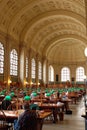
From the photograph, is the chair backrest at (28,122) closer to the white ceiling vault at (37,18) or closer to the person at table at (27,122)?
the person at table at (27,122)

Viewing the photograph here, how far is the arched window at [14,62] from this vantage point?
118 feet

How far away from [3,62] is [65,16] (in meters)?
12.0

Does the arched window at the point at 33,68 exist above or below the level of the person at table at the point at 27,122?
above

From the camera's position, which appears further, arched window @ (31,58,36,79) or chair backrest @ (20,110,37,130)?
arched window @ (31,58,36,79)

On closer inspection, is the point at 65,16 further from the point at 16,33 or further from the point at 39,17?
the point at 16,33

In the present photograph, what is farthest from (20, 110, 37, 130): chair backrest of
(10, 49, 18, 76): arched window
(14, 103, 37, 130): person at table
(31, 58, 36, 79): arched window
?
(31, 58, 36, 79): arched window

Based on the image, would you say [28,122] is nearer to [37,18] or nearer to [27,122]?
[27,122]

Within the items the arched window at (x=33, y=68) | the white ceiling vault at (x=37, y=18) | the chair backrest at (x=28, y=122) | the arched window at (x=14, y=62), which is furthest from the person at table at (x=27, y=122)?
the arched window at (x=33, y=68)

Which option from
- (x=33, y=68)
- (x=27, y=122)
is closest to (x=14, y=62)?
(x=33, y=68)

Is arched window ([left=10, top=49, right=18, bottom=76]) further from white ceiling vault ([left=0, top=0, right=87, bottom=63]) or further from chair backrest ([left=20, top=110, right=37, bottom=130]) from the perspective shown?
chair backrest ([left=20, top=110, right=37, bottom=130])

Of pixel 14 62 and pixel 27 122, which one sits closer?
pixel 27 122

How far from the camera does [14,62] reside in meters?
37.0

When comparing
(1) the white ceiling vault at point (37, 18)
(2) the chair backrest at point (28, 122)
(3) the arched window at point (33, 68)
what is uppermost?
(1) the white ceiling vault at point (37, 18)

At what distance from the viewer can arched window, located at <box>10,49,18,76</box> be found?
118 feet
